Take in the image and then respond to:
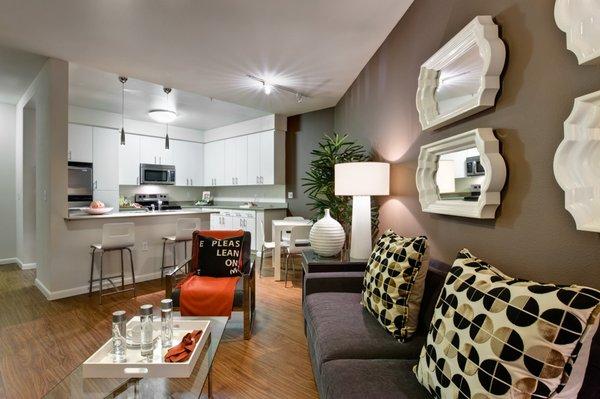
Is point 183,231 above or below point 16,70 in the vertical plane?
below

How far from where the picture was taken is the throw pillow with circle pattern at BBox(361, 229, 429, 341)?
1.54m

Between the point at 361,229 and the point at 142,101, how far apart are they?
13.9 feet

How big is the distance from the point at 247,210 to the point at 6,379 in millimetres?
3969

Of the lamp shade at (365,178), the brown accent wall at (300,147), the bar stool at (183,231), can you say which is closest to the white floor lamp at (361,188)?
the lamp shade at (365,178)

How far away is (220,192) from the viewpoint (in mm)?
7410

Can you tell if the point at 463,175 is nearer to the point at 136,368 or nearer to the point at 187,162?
the point at 136,368

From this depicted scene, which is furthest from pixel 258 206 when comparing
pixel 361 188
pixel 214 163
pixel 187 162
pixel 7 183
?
pixel 7 183

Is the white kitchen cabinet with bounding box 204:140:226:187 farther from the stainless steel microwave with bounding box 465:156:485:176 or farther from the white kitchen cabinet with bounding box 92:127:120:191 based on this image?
the stainless steel microwave with bounding box 465:156:485:176

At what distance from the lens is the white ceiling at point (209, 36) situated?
2412 mm

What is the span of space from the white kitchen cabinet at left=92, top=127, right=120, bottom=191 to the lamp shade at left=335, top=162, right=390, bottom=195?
15.8ft

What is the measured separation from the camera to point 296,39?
2898 millimetres

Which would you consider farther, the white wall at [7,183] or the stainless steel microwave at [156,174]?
the stainless steel microwave at [156,174]

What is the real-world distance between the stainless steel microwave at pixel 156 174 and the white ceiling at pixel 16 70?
2.15m

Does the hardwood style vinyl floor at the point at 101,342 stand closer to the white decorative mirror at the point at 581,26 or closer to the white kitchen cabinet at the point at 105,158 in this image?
the white decorative mirror at the point at 581,26
